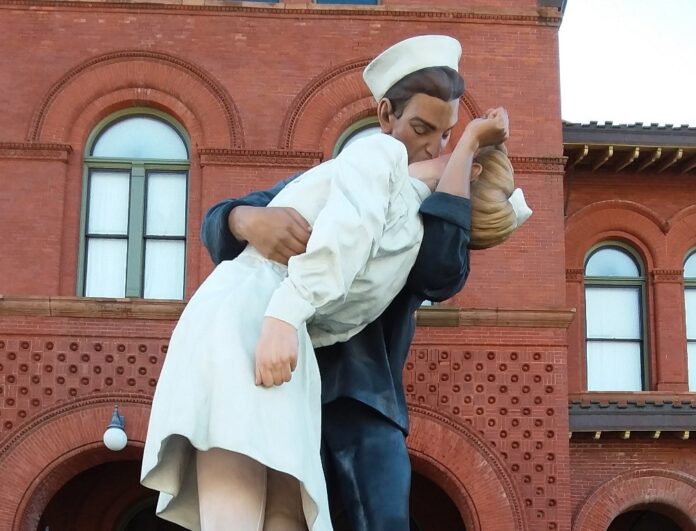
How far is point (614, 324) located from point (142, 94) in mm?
7709

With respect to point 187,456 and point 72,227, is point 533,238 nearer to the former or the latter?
point 72,227

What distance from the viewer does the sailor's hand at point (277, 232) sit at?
3912mm

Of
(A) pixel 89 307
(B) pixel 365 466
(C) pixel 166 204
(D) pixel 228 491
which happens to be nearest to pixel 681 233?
(C) pixel 166 204

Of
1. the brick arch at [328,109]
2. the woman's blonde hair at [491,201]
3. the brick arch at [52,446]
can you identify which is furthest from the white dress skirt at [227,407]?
the brick arch at [328,109]

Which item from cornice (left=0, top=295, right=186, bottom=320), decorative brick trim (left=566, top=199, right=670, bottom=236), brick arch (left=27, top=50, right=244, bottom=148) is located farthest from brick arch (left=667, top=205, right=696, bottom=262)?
cornice (left=0, top=295, right=186, bottom=320)

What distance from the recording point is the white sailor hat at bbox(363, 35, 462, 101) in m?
4.26

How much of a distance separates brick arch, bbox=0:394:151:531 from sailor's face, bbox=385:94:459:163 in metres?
12.4

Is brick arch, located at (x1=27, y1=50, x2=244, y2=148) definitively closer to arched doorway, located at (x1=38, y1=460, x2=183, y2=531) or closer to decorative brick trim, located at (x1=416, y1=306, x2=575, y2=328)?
decorative brick trim, located at (x1=416, y1=306, x2=575, y2=328)

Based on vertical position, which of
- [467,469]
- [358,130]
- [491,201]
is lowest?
[491,201]

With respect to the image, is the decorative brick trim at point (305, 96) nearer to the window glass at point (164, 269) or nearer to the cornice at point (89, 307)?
the window glass at point (164, 269)

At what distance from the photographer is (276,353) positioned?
139 inches

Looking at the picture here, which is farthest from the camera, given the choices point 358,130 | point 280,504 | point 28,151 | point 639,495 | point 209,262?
point 639,495

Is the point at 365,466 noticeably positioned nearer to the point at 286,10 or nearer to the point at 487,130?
the point at 487,130

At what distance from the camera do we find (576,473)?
18562 millimetres
